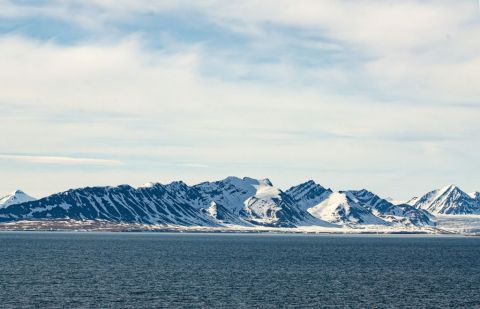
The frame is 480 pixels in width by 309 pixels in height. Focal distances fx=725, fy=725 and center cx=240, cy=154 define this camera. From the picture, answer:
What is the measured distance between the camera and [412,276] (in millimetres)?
173500

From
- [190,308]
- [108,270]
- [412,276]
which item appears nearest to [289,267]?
[412,276]

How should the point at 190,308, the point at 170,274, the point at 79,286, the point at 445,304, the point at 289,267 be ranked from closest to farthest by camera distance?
the point at 190,308 → the point at 445,304 → the point at 79,286 → the point at 170,274 → the point at 289,267

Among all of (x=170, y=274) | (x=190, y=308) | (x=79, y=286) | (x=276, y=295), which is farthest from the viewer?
(x=170, y=274)

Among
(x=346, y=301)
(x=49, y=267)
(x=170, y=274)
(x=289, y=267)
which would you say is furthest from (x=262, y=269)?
(x=346, y=301)

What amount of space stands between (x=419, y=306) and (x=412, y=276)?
190ft

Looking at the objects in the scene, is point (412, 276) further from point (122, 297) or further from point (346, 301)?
point (122, 297)

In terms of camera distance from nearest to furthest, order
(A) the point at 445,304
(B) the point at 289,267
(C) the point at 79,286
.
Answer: (A) the point at 445,304 < (C) the point at 79,286 < (B) the point at 289,267

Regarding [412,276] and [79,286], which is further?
[412,276]

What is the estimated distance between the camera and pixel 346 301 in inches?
4781

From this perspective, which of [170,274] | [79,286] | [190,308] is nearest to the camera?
[190,308]

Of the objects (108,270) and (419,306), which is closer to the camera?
(419,306)

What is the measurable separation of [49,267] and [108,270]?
1689cm

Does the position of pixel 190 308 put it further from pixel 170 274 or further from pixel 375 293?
pixel 170 274

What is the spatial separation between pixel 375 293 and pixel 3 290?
66.6 metres
